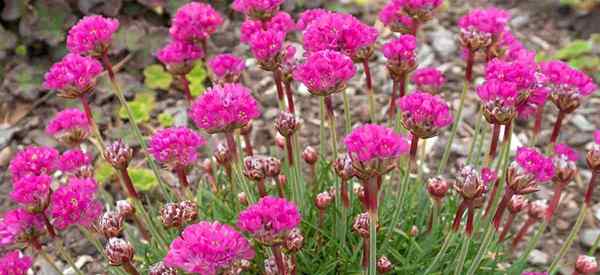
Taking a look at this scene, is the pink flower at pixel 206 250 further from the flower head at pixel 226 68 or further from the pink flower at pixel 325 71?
the flower head at pixel 226 68

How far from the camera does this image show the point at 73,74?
164 centimetres

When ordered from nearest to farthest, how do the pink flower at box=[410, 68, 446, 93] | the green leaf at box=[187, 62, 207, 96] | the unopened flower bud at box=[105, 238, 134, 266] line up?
the unopened flower bud at box=[105, 238, 134, 266] → the pink flower at box=[410, 68, 446, 93] → the green leaf at box=[187, 62, 207, 96]

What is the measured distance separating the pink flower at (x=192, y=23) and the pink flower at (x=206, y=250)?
2.91 feet

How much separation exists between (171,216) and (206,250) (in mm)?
499

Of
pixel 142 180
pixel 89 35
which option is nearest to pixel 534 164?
pixel 89 35

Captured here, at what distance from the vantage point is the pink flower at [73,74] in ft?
5.38

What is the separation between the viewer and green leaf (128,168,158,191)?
2.65m

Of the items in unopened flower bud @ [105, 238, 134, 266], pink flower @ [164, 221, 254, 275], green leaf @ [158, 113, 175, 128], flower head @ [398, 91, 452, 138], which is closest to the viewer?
pink flower @ [164, 221, 254, 275]

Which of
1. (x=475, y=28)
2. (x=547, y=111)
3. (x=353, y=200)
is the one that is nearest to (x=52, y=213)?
(x=353, y=200)

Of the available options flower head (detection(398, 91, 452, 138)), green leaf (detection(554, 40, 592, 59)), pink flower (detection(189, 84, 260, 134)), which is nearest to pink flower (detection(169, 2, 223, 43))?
pink flower (detection(189, 84, 260, 134))

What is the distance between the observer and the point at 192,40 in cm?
195

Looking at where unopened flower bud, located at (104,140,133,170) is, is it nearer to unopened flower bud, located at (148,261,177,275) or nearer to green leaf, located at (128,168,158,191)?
unopened flower bud, located at (148,261,177,275)

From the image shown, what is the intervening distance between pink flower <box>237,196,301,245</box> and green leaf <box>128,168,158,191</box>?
1.50 m

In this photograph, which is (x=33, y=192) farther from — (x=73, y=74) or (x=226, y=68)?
(x=226, y=68)
